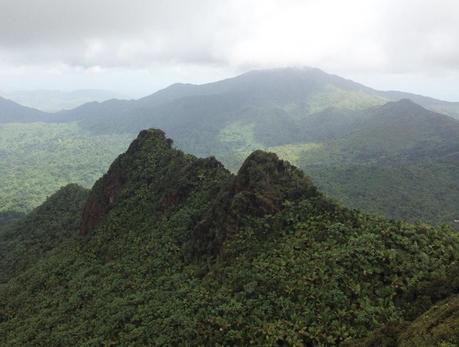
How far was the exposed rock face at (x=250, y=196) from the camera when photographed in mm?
37062

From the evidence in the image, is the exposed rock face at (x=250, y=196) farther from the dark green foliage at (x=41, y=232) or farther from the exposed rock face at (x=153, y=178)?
the dark green foliage at (x=41, y=232)

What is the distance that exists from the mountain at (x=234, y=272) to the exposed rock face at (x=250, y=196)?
0.38 feet

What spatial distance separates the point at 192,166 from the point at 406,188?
4054 inches

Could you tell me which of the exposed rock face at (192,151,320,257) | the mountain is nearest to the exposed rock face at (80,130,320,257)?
the exposed rock face at (192,151,320,257)

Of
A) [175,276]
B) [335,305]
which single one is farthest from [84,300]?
[335,305]

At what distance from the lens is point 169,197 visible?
50.2m

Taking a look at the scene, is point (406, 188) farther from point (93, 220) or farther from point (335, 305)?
point (335, 305)

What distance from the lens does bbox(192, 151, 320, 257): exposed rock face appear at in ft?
122

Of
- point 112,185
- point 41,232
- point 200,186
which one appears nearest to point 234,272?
point 200,186

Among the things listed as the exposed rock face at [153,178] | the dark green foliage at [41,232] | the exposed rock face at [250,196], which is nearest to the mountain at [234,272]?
the exposed rock face at [250,196]

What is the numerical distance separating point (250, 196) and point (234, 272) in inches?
315

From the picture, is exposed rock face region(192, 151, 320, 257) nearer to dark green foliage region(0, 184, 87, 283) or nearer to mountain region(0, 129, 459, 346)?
mountain region(0, 129, 459, 346)

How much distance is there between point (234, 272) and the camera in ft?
105

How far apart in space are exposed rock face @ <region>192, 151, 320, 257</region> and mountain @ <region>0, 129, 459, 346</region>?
4.6 inches
